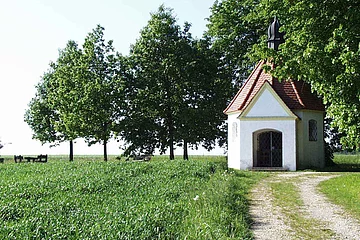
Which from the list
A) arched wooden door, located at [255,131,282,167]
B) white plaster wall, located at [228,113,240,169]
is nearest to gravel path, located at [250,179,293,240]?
white plaster wall, located at [228,113,240,169]

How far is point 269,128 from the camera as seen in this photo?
25922 mm

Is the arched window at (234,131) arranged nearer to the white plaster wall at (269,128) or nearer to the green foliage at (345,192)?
the white plaster wall at (269,128)

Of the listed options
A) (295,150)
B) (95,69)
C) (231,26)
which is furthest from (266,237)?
(95,69)

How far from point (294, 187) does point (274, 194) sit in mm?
2329

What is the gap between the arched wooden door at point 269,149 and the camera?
2670cm

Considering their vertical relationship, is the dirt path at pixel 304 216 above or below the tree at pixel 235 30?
below

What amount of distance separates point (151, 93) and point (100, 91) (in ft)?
13.8

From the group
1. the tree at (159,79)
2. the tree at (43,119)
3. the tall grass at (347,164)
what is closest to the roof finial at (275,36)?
the tall grass at (347,164)

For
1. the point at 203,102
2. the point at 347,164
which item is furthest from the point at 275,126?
the point at 203,102

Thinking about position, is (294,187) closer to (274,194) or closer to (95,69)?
(274,194)

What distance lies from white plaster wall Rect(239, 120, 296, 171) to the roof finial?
4993 mm

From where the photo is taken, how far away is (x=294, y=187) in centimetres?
1672

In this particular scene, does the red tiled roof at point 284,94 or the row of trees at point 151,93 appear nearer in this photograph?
the red tiled roof at point 284,94

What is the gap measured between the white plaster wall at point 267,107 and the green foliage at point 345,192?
703 cm
